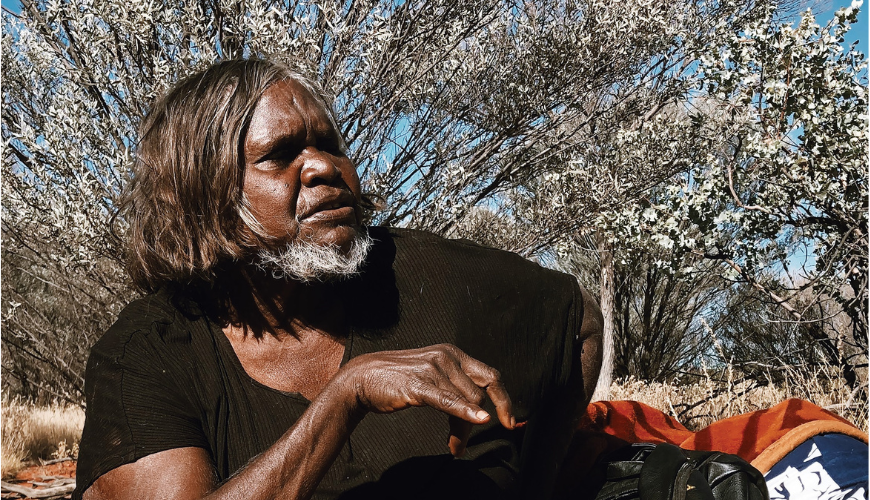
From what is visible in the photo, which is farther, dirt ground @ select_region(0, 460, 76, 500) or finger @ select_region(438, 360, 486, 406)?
dirt ground @ select_region(0, 460, 76, 500)

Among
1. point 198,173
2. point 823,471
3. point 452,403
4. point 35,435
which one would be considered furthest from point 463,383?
point 35,435

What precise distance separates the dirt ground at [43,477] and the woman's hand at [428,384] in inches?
152

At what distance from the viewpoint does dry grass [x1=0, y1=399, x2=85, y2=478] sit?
526 cm

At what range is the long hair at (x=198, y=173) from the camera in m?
1.84

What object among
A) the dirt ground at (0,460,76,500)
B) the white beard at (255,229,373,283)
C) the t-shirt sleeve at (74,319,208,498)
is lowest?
the dirt ground at (0,460,76,500)

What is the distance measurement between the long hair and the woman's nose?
155 millimetres

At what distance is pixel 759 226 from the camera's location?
15.5 ft

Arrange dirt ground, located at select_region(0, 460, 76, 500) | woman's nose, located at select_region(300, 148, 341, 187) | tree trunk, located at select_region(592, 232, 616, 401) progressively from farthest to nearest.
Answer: tree trunk, located at select_region(592, 232, 616, 401) → dirt ground, located at select_region(0, 460, 76, 500) → woman's nose, located at select_region(300, 148, 341, 187)

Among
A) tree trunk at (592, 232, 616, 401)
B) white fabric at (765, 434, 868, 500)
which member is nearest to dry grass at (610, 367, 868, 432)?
white fabric at (765, 434, 868, 500)

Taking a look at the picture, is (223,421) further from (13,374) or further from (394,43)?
(13,374)

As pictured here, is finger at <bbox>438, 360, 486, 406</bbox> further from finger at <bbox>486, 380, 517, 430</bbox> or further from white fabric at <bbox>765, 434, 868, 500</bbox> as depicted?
white fabric at <bbox>765, 434, 868, 500</bbox>

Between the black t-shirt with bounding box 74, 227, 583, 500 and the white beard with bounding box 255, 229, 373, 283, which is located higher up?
the white beard with bounding box 255, 229, 373, 283

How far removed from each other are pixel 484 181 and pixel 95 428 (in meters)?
4.25

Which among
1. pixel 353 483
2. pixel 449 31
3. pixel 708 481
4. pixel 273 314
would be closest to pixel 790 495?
pixel 708 481
